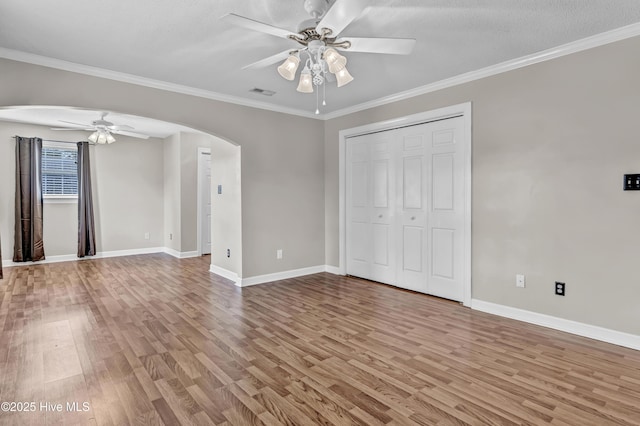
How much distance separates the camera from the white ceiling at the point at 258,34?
7.62 feet

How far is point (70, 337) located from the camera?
9.46ft

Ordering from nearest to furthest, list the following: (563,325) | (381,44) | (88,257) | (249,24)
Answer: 1. (249,24)
2. (381,44)
3. (563,325)
4. (88,257)

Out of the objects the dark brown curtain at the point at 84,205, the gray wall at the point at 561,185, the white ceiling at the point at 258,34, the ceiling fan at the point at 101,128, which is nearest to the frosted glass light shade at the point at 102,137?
the ceiling fan at the point at 101,128

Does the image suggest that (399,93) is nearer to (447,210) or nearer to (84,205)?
(447,210)

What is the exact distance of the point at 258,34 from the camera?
2695 mm

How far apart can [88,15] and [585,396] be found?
421 centimetres

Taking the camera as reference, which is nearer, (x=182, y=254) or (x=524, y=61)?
(x=524, y=61)

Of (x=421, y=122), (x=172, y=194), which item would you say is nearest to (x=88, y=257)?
(x=172, y=194)

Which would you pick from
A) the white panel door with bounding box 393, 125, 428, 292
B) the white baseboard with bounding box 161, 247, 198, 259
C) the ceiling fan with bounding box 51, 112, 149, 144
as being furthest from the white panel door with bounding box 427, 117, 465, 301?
the ceiling fan with bounding box 51, 112, 149, 144

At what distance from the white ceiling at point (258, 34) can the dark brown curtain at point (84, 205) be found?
401 centimetres

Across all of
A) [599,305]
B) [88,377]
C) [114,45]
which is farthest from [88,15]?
[599,305]

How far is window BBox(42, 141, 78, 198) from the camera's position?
633cm

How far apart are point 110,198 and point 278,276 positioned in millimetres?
4459

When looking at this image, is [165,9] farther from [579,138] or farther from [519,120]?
[579,138]
